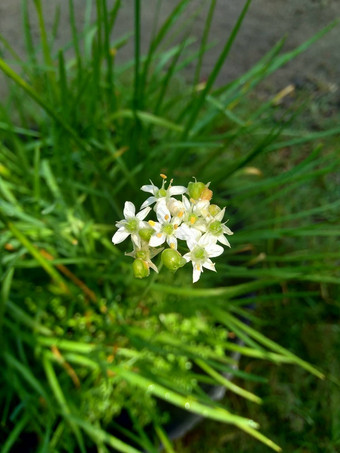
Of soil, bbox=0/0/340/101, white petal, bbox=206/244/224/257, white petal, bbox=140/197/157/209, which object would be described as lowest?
white petal, bbox=206/244/224/257

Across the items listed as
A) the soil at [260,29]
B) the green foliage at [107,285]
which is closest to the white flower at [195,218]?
the green foliage at [107,285]

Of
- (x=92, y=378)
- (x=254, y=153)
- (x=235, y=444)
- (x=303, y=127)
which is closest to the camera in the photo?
(x=254, y=153)

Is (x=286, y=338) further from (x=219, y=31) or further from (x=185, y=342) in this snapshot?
(x=219, y=31)

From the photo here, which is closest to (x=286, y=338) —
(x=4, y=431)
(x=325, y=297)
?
(x=325, y=297)

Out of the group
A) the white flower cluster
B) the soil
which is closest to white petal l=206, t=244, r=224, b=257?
the white flower cluster

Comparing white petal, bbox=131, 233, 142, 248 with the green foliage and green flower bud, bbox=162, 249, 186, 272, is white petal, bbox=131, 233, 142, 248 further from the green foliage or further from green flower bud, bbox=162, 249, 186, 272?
the green foliage

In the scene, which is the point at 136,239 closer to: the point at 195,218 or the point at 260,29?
the point at 195,218
